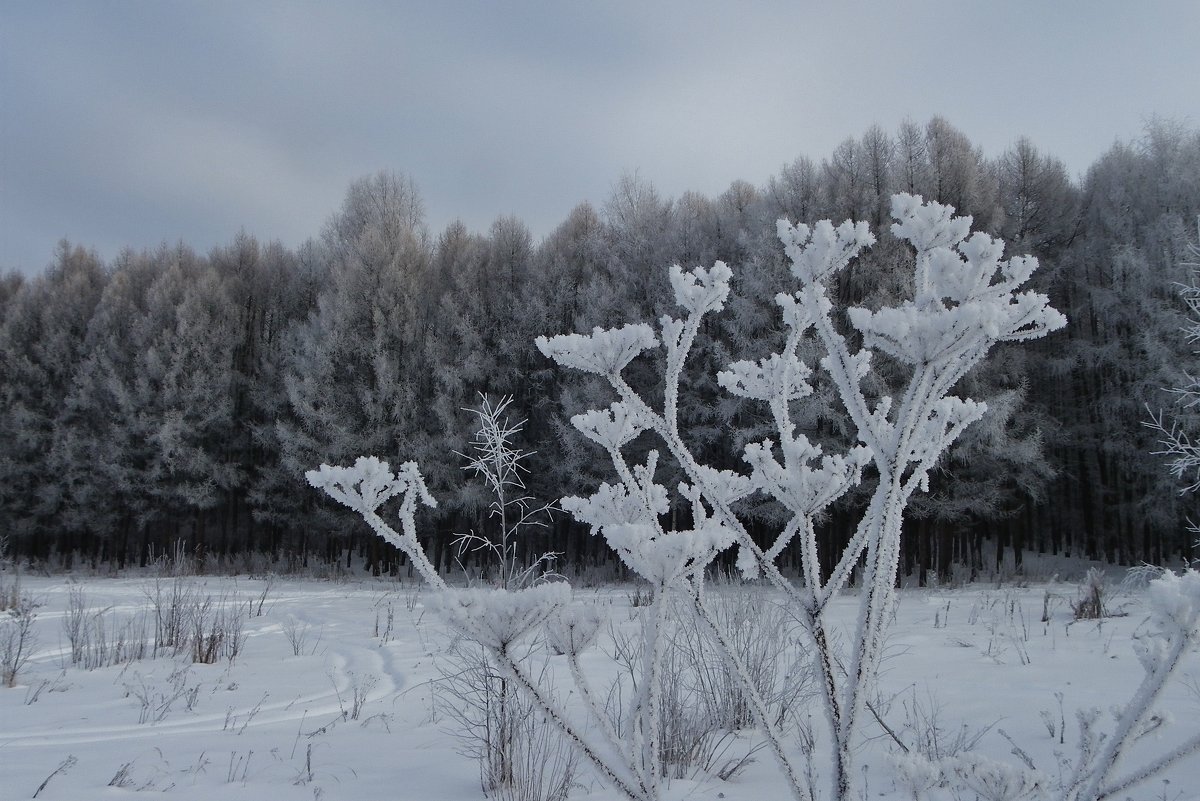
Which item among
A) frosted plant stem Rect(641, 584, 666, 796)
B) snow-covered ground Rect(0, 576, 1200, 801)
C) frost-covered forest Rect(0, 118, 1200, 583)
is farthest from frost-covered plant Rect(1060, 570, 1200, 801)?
frost-covered forest Rect(0, 118, 1200, 583)

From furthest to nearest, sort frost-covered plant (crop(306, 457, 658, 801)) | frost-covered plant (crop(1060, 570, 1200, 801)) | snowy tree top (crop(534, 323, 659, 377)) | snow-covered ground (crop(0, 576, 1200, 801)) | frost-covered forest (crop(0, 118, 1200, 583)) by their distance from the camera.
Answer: frost-covered forest (crop(0, 118, 1200, 583)), snow-covered ground (crop(0, 576, 1200, 801)), snowy tree top (crop(534, 323, 659, 377)), frost-covered plant (crop(306, 457, 658, 801)), frost-covered plant (crop(1060, 570, 1200, 801))

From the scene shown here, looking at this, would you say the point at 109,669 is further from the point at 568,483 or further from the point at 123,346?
the point at 123,346

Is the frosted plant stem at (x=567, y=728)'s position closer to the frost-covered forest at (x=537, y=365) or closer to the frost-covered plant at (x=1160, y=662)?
the frost-covered plant at (x=1160, y=662)

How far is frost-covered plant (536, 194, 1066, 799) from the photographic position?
1395 mm

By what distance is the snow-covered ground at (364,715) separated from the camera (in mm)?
3137

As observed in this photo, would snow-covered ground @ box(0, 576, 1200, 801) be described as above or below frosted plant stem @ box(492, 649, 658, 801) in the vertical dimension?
below

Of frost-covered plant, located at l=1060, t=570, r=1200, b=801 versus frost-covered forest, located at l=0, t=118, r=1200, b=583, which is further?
frost-covered forest, located at l=0, t=118, r=1200, b=583

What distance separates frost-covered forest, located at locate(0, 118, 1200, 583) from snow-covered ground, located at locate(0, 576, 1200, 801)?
26.7 ft

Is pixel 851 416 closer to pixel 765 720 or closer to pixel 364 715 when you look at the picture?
pixel 765 720

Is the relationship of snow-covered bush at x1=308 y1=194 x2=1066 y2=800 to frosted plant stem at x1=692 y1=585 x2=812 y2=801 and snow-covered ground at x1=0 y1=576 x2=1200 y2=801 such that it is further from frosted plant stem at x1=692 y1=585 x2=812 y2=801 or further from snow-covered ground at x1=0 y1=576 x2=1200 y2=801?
snow-covered ground at x1=0 y1=576 x2=1200 y2=801

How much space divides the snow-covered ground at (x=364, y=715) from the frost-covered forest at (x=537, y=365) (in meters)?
8.15

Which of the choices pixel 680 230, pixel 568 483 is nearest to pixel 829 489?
pixel 568 483

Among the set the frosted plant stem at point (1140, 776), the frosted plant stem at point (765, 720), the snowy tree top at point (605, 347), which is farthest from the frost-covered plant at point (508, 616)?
the frosted plant stem at point (1140, 776)

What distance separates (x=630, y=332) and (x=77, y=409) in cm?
2606
